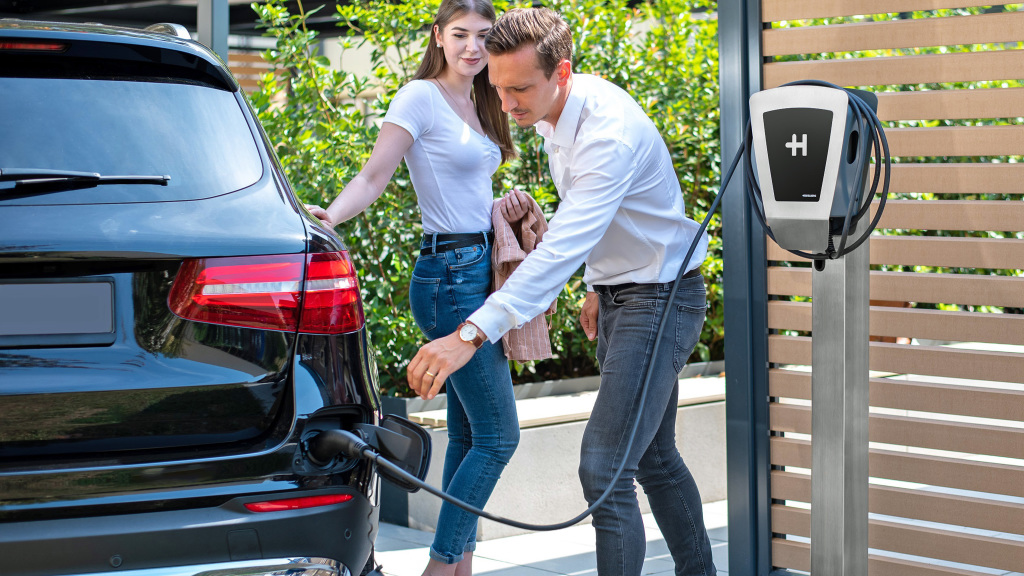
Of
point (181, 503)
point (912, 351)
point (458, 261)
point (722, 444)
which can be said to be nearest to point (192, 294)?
point (181, 503)

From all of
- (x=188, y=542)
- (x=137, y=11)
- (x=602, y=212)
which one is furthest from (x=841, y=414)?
(x=137, y=11)

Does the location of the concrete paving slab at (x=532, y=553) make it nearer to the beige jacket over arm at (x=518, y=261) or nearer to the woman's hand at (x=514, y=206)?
the beige jacket over arm at (x=518, y=261)

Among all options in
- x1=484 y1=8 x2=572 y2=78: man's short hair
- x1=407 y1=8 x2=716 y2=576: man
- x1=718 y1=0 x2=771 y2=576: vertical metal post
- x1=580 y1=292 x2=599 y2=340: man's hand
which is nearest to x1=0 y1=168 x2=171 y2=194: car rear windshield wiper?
x1=407 y1=8 x2=716 y2=576: man

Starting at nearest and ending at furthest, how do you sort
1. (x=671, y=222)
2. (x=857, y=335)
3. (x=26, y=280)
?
(x=26, y=280) < (x=857, y=335) < (x=671, y=222)

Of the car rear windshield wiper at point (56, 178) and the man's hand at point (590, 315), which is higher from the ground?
the car rear windshield wiper at point (56, 178)

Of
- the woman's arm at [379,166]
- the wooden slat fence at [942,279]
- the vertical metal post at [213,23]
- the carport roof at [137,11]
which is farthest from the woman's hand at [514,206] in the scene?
the carport roof at [137,11]

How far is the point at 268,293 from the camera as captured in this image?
2.21 m

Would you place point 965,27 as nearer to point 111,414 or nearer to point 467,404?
point 467,404

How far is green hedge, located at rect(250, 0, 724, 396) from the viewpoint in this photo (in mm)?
5180

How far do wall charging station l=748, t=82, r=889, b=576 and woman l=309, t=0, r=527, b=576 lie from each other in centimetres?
109

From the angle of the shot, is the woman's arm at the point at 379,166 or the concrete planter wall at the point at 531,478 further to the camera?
the concrete planter wall at the point at 531,478

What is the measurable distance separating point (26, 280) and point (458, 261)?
1.50 metres

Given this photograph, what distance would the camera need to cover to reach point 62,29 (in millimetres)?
2344

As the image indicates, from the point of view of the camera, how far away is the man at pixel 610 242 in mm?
2721
